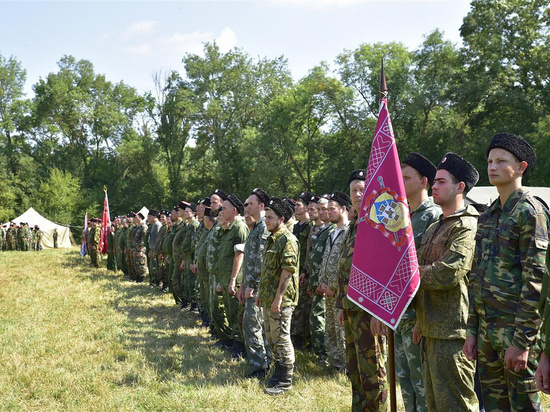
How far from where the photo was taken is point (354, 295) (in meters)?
3.35

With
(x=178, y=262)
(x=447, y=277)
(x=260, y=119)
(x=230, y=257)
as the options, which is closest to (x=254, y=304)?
(x=230, y=257)

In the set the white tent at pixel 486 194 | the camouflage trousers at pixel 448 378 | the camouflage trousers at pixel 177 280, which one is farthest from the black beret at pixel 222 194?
the white tent at pixel 486 194

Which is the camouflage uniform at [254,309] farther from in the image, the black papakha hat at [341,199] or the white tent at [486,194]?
the white tent at [486,194]

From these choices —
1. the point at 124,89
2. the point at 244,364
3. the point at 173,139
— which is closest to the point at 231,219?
the point at 244,364

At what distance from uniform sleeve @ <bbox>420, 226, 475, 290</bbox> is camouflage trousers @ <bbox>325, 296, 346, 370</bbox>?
266 cm

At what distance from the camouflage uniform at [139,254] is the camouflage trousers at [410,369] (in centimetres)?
1278

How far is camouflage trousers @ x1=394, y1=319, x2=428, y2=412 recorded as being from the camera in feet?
12.1

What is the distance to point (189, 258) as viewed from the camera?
10.7 m

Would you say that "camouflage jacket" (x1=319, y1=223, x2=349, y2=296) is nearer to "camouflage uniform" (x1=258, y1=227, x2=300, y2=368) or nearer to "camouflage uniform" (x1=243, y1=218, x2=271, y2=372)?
"camouflage uniform" (x1=258, y1=227, x2=300, y2=368)

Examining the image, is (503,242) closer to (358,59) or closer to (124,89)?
(358,59)

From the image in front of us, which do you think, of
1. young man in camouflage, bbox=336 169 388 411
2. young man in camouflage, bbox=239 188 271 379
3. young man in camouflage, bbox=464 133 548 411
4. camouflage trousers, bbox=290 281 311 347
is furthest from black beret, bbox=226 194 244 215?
young man in camouflage, bbox=464 133 548 411

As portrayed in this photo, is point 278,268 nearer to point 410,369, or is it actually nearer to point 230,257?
point 230,257

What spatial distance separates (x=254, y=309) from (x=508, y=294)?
3517mm

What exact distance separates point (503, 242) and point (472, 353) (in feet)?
2.51
